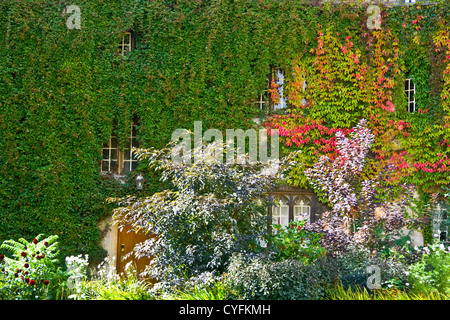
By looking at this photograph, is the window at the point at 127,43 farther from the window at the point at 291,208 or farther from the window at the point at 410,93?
the window at the point at 410,93

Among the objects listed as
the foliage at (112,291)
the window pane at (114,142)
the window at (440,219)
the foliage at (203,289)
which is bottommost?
the foliage at (112,291)

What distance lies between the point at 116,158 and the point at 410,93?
7.05 meters

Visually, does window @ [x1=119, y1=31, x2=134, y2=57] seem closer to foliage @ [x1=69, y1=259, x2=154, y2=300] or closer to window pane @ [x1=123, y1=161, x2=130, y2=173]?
window pane @ [x1=123, y1=161, x2=130, y2=173]

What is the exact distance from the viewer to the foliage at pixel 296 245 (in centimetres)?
716

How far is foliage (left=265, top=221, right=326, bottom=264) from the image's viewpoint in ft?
23.5

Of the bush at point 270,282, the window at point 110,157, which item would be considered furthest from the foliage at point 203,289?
the window at point 110,157

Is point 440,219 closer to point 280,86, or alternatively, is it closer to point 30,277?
point 280,86

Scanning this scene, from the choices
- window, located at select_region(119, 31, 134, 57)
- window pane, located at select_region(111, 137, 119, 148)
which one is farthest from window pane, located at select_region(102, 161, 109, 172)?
window, located at select_region(119, 31, 134, 57)

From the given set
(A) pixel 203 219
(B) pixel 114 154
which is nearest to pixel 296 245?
(A) pixel 203 219

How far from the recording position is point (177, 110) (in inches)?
424

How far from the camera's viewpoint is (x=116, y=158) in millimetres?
10875

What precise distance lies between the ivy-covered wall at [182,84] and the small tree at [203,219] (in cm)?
389

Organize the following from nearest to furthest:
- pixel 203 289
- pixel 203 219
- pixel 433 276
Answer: pixel 203 289
pixel 203 219
pixel 433 276

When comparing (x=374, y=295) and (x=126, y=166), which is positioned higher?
(x=126, y=166)
